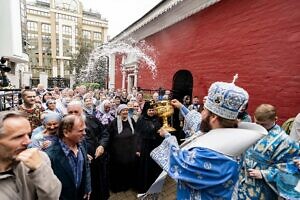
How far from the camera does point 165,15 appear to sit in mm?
9367

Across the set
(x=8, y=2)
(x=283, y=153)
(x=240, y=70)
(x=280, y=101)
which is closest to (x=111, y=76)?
(x=8, y=2)

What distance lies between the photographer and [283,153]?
2.60m

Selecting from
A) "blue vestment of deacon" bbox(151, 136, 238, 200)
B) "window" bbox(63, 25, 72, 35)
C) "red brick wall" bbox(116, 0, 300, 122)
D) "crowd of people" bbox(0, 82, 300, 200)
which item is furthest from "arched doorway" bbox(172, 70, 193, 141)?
"window" bbox(63, 25, 72, 35)

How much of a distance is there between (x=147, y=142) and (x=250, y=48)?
3252 mm

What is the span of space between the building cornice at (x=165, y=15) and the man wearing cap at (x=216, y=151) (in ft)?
18.3

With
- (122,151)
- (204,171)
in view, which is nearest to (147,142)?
(122,151)

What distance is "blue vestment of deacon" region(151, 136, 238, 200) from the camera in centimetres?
192

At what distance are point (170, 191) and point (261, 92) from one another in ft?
9.66

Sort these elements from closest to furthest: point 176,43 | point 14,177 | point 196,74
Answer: point 14,177, point 196,74, point 176,43

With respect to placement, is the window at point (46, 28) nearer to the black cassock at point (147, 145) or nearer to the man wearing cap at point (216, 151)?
the black cassock at point (147, 145)

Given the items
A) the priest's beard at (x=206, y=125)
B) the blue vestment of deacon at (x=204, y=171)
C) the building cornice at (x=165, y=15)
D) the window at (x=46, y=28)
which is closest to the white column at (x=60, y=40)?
the window at (x=46, y=28)

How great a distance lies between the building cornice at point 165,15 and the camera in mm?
7593

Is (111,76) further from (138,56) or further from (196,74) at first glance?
(196,74)

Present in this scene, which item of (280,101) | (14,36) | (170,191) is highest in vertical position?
(14,36)
